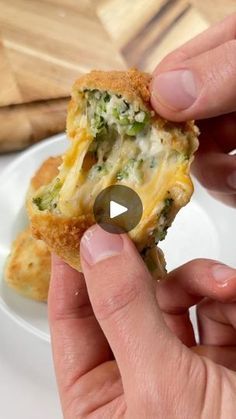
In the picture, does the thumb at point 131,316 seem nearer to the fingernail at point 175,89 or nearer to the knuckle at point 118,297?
the knuckle at point 118,297

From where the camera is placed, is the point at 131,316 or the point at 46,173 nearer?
the point at 131,316

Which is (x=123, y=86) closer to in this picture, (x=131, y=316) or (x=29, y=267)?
(x=131, y=316)

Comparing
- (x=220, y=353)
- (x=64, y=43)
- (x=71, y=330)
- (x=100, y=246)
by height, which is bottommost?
(x=220, y=353)

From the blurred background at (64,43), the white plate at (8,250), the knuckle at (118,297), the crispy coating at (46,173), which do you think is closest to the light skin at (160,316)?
the knuckle at (118,297)

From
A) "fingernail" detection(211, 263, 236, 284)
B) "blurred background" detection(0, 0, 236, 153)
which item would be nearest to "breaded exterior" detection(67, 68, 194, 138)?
"fingernail" detection(211, 263, 236, 284)

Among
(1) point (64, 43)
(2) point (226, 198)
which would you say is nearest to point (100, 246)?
(2) point (226, 198)

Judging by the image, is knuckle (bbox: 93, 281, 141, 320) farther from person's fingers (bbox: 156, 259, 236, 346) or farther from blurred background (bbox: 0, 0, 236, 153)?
blurred background (bbox: 0, 0, 236, 153)

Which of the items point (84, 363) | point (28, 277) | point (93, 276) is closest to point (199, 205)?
point (28, 277)
